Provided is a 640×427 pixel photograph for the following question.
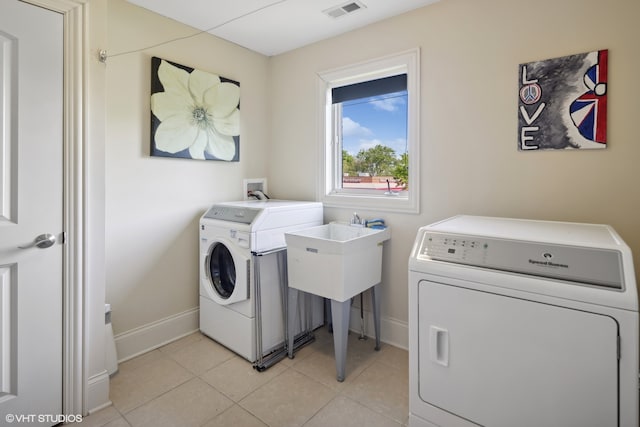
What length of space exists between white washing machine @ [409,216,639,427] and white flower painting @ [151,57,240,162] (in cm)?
186

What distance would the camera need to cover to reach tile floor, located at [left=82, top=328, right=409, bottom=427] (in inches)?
67.7

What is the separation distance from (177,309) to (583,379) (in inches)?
97.3

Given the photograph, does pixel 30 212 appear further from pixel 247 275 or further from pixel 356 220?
pixel 356 220

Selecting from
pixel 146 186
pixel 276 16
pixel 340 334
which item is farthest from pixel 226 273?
pixel 276 16

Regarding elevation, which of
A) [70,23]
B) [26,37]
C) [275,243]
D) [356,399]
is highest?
[70,23]

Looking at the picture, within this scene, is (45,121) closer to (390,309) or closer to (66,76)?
(66,76)

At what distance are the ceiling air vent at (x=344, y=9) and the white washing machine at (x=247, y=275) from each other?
1363mm

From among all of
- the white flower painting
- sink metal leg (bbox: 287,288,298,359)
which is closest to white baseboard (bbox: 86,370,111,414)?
sink metal leg (bbox: 287,288,298,359)

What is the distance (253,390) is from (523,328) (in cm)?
147

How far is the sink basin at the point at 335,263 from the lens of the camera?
6.61 feet

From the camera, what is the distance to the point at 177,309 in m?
2.59

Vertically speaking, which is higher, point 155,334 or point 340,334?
point 340,334

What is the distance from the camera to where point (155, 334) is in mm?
2436

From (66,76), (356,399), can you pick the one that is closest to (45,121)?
(66,76)
